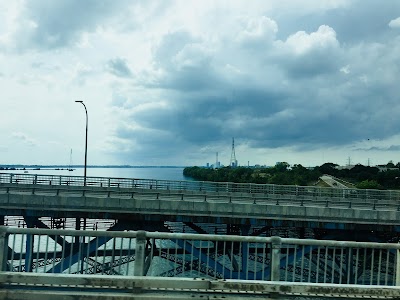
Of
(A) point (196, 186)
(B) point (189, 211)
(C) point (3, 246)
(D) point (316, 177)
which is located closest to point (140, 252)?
(C) point (3, 246)

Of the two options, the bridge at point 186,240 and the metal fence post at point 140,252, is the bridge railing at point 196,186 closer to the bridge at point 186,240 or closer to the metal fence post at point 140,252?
the bridge at point 186,240

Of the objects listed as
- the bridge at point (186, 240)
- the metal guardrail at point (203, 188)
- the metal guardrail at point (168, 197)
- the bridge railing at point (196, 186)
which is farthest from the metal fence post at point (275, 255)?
the bridge railing at point (196, 186)

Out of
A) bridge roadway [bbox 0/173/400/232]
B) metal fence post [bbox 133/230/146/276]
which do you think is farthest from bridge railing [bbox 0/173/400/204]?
metal fence post [bbox 133/230/146/276]

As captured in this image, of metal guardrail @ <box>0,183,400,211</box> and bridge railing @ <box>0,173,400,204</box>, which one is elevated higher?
bridge railing @ <box>0,173,400,204</box>

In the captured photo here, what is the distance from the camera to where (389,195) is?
2731 cm

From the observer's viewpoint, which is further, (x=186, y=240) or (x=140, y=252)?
(x=186, y=240)

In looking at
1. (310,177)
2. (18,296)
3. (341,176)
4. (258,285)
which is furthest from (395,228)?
(341,176)

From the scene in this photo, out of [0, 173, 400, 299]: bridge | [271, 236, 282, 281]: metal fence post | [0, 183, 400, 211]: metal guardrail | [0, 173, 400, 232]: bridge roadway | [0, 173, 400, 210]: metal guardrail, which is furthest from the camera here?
[0, 173, 400, 210]: metal guardrail

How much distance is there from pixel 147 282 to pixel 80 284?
1271 mm

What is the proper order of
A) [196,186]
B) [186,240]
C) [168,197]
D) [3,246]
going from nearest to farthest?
[3,246]
[186,240]
[168,197]
[196,186]

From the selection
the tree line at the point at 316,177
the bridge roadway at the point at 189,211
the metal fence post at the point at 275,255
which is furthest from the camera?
the tree line at the point at 316,177

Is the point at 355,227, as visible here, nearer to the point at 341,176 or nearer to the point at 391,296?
the point at 391,296

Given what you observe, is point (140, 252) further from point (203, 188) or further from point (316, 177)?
point (316, 177)

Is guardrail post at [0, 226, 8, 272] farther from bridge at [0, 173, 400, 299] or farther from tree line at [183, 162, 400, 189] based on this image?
tree line at [183, 162, 400, 189]
